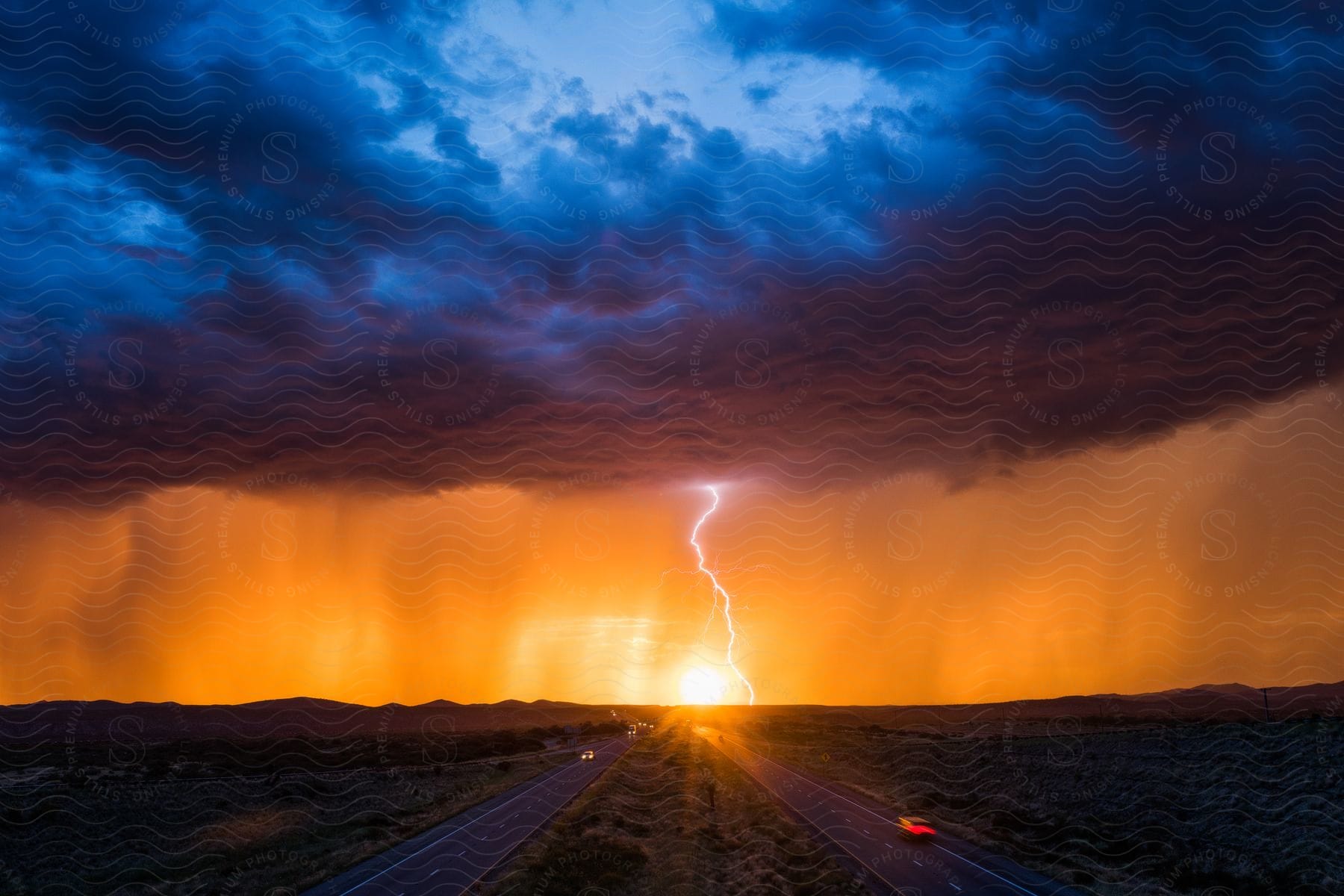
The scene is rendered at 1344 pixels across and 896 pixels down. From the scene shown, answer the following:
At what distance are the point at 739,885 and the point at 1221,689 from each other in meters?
138

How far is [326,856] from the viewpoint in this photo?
24.7 meters

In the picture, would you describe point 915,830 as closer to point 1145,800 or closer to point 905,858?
point 905,858

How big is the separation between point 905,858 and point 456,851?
43.4 feet

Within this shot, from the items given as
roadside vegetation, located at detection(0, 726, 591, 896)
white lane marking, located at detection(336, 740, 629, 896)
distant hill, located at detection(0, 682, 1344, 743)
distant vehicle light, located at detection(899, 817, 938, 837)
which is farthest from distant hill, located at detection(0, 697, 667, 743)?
distant vehicle light, located at detection(899, 817, 938, 837)

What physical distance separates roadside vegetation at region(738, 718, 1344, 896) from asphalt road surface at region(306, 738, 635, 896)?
1501 cm

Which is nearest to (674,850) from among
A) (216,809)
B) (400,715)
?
(216,809)

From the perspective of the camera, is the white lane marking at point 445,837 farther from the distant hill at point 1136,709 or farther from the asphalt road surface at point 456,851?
the distant hill at point 1136,709

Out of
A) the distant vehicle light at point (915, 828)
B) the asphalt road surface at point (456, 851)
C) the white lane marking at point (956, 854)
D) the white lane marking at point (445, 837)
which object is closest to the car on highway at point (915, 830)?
the distant vehicle light at point (915, 828)

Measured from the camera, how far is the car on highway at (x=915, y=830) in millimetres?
25875

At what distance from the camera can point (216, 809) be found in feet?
127

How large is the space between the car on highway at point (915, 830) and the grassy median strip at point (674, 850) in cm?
315

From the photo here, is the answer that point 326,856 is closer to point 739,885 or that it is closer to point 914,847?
point 739,885

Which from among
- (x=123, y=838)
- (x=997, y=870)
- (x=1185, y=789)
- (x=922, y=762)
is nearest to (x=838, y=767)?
(x=922, y=762)

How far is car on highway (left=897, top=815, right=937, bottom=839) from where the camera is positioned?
84.9ft
